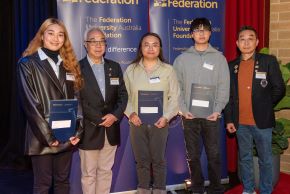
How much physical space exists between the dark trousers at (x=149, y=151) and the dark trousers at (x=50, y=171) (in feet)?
2.75

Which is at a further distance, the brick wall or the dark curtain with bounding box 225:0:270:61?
the brick wall

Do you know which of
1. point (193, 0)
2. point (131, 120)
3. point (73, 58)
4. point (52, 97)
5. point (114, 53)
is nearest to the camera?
point (52, 97)

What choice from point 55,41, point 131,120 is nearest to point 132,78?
point 131,120

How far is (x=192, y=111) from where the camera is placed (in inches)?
151

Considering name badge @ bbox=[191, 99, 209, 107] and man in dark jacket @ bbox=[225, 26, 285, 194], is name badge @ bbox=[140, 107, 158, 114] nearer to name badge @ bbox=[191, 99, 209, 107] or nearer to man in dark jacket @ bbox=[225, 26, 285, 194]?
name badge @ bbox=[191, 99, 209, 107]

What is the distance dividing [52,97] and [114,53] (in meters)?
1.27

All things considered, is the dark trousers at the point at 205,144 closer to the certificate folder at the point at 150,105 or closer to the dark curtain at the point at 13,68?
the certificate folder at the point at 150,105

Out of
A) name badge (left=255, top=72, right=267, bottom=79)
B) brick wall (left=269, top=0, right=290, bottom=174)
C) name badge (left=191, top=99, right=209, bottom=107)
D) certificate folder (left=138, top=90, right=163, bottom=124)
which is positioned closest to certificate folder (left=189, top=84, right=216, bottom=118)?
name badge (left=191, top=99, right=209, bottom=107)

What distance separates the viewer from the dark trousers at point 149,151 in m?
3.73

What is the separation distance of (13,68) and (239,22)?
3.35 m

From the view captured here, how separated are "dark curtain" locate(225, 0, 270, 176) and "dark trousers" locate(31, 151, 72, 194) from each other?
257 centimetres

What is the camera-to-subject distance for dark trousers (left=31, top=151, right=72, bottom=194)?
118 inches

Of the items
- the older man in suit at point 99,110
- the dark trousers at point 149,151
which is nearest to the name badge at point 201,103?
the dark trousers at point 149,151

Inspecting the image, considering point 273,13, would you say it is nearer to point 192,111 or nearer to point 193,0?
point 193,0
